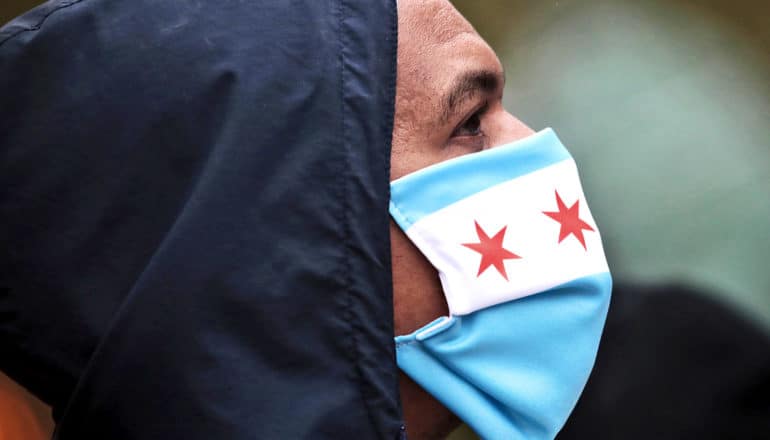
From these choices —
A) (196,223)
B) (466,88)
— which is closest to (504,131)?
Result: (466,88)

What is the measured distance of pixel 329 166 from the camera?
995 mm

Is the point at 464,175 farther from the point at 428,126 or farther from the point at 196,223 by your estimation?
the point at 196,223

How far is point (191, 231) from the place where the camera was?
942 millimetres

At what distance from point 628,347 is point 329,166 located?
123 cm

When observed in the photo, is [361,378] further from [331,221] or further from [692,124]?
[692,124]

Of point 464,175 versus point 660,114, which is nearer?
point 464,175

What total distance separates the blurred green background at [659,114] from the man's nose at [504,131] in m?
1.02

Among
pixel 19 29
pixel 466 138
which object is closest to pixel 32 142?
pixel 19 29

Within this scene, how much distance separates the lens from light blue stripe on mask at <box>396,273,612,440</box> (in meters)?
1.07

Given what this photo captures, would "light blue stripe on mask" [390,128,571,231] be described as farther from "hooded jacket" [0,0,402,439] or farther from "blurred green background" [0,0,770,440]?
"blurred green background" [0,0,770,440]

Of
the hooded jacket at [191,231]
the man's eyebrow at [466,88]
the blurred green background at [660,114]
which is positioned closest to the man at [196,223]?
the hooded jacket at [191,231]

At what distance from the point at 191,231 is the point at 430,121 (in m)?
0.34

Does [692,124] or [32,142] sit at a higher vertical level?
[32,142]

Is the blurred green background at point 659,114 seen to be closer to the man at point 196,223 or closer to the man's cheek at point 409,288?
the man's cheek at point 409,288
